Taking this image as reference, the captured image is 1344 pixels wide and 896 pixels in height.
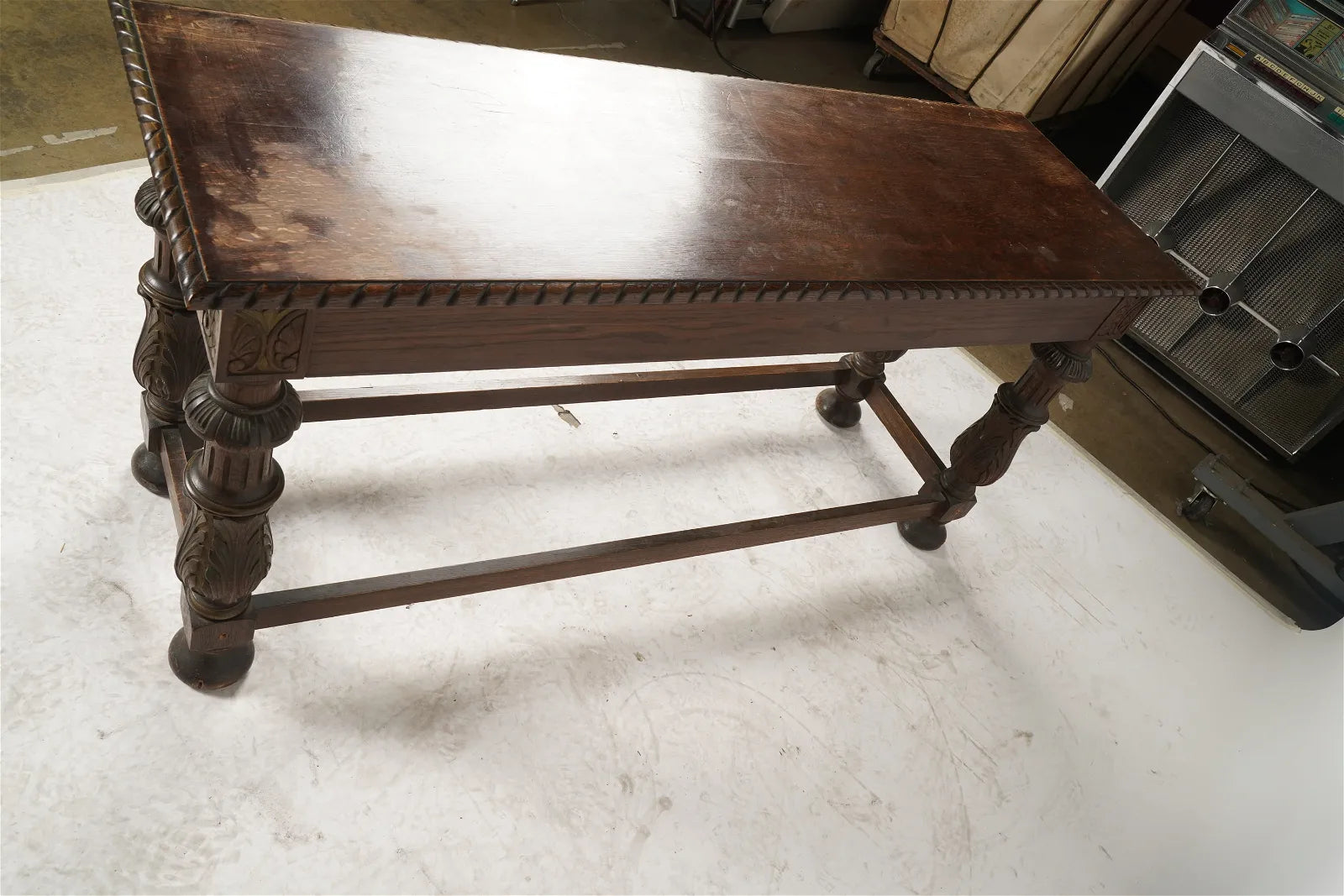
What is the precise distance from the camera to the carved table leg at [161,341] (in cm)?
137

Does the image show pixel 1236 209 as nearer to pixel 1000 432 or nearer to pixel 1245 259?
pixel 1245 259

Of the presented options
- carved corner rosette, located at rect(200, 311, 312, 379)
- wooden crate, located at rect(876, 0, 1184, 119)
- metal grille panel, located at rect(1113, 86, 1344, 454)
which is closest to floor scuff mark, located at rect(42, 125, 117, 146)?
carved corner rosette, located at rect(200, 311, 312, 379)

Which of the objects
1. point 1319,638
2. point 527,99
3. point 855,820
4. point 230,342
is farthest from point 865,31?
point 230,342

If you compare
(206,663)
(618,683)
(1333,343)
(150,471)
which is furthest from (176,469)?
(1333,343)

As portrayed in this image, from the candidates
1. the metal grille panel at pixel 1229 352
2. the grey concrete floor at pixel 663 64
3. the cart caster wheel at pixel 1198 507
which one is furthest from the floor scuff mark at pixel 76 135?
the metal grille panel at pixel 1229 352

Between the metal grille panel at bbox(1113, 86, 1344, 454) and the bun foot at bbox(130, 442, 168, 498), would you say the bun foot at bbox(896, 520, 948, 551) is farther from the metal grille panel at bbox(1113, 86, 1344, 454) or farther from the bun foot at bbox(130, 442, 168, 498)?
the bun foot at bbox(130, 442, 168, 498)

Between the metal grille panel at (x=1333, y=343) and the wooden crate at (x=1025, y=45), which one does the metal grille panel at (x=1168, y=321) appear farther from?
the wooden crate at (x=1025, y=45)

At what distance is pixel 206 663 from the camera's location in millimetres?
1439

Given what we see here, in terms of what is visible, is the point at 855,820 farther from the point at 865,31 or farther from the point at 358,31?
the point at 865,31

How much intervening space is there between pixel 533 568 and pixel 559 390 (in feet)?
1.47

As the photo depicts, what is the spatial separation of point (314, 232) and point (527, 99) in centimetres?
49

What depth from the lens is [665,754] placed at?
63.8 inches

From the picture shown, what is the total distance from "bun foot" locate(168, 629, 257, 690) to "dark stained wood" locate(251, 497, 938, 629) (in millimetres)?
88

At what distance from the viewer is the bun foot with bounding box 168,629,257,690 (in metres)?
1.44
